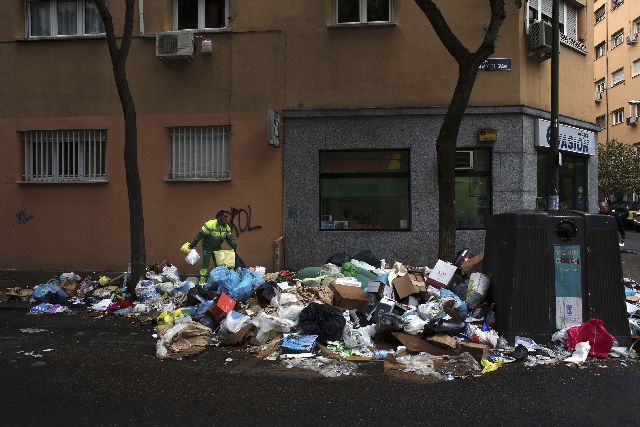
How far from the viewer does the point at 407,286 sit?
709 cm

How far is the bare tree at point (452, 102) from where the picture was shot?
843cm

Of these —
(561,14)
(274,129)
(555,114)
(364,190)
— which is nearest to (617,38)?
(561,14)

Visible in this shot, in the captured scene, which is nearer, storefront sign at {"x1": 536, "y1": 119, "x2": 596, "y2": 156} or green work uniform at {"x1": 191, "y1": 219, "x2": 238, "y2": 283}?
green work uniform at {"x1": 191, "y1": 219, "x2": 238, "y2": 283}

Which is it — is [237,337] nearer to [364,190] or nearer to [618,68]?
[364,190]

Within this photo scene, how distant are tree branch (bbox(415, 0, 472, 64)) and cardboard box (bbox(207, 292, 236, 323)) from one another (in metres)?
5.22

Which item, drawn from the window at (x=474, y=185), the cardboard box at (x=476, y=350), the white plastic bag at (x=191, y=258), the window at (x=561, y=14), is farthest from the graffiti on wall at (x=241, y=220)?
the window at (x=561, y=14)

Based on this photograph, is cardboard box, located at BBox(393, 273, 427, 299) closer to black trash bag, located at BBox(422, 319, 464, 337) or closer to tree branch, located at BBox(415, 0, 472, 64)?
black trash bag, located at BBox(422, 319, 464, 337)

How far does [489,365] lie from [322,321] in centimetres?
192

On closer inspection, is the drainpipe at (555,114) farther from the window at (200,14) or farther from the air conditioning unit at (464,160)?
the window at (200,14)

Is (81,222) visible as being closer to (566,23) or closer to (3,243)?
(3,243)

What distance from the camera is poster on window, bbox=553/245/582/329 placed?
577 cm

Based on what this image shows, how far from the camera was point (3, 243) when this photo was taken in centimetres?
1264

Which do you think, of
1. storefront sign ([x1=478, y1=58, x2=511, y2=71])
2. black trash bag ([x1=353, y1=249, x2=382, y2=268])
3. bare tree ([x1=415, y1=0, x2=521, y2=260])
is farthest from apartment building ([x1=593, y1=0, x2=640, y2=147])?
black trash bag ([x1=353, y1=249, x2=382, y2=268])

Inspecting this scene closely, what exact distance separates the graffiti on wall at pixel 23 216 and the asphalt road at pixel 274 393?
7500mm
